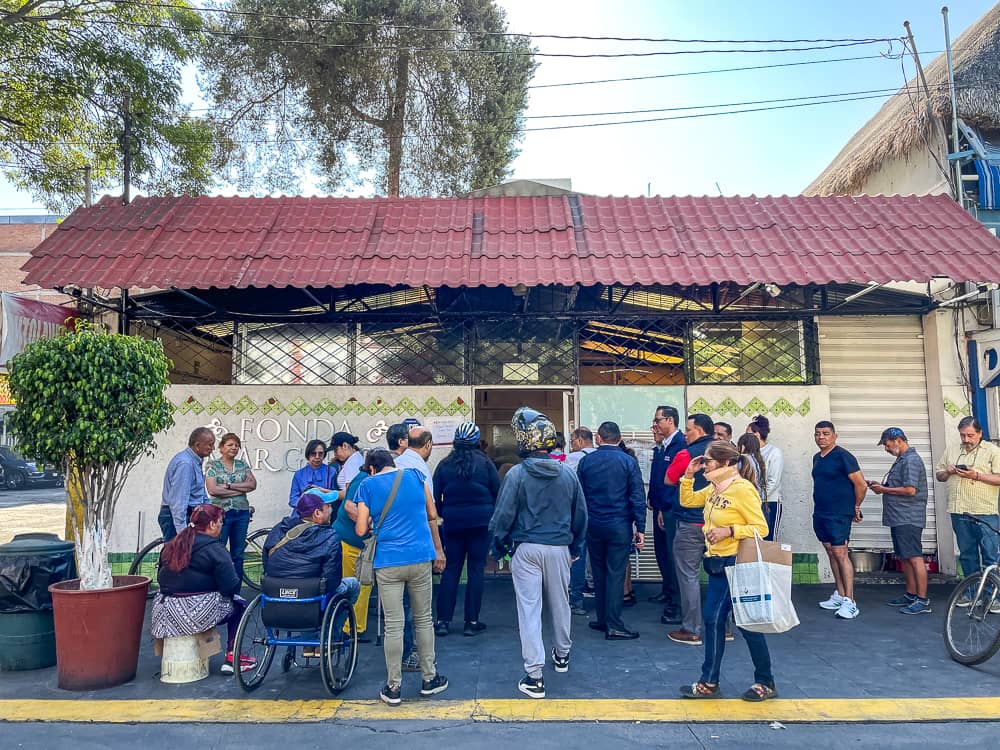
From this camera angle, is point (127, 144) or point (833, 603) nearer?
point (833, 603)

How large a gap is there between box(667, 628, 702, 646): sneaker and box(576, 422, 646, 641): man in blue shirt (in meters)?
0.32

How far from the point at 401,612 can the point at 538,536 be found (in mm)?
1054

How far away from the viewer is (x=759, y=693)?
464cm

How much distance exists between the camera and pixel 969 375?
26.7ft

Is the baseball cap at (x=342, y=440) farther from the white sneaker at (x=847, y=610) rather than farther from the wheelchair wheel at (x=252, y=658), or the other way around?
the white sneaker at (x=847, y=610)

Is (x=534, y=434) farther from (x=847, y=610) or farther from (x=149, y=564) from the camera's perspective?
(x=149, y=564)

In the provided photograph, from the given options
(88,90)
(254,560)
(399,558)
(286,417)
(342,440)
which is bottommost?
(254,560)

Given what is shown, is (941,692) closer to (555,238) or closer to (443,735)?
(443,735)

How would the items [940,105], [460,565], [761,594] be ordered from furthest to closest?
1. [940,105]
2. [460,565]
3. [761,594]

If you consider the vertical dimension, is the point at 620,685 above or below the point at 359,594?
below

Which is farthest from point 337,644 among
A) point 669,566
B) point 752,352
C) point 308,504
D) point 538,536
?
point 752,352

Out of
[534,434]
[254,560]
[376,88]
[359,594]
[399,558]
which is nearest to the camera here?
[399,558]

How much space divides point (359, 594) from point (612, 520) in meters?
2.16

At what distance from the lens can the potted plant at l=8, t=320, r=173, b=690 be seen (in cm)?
496
